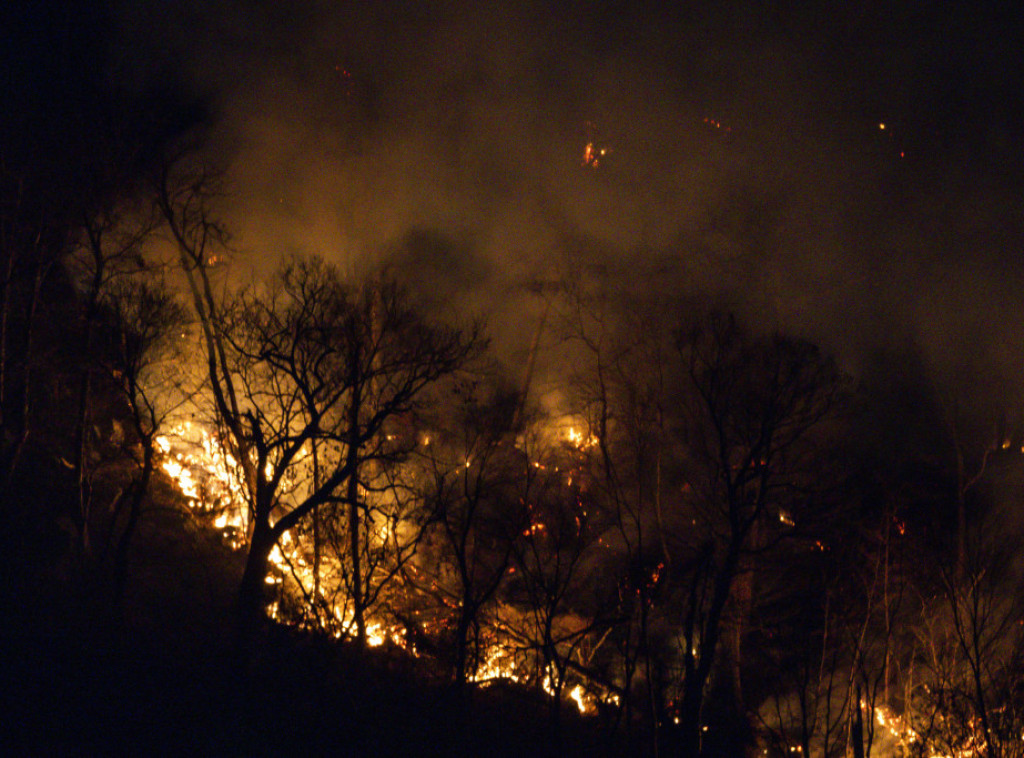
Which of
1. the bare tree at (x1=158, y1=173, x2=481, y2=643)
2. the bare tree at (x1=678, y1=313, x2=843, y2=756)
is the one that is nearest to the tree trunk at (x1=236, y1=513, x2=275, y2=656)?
the bare tree at (x1=158, y1=173, x2=481, y2=643)

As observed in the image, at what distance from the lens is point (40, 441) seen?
14.4 metres

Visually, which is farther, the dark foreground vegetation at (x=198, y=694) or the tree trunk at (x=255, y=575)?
the tree trunk at (x=255, y=575)

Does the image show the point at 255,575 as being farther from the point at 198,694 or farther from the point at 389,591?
the point at 389,591

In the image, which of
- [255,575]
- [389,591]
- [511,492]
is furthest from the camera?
[511,492]

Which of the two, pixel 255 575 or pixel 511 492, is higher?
pixel 511 492

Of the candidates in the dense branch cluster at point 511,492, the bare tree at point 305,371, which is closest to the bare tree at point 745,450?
the dense branch cluster at point 511,492

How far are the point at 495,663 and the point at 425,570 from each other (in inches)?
114

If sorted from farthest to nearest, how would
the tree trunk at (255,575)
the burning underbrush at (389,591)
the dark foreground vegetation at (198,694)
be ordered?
the burning underbrush at (389,591)
the tree trunk at (255,575)
the dark foreground vegetation at (198,694)

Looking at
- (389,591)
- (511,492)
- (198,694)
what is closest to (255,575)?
(198,694)

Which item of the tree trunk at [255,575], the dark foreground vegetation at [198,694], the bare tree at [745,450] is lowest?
the dark foreground vegetation at [198,694]

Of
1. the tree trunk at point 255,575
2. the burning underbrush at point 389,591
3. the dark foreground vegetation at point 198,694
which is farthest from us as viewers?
the burning underbrush at point 389,591

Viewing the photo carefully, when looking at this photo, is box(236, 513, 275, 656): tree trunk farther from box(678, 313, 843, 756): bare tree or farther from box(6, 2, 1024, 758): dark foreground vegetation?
box(678, 313, 843, 756): bare tree

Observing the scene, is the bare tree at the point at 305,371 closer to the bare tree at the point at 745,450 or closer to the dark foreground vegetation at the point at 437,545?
the dark foreground vegetation at the point at 437,545

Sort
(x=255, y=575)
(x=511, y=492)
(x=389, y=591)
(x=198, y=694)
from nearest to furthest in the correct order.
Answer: (x=198, y=694), (x=255, y=575), (x=389, y=591), (x=511, y=492)
